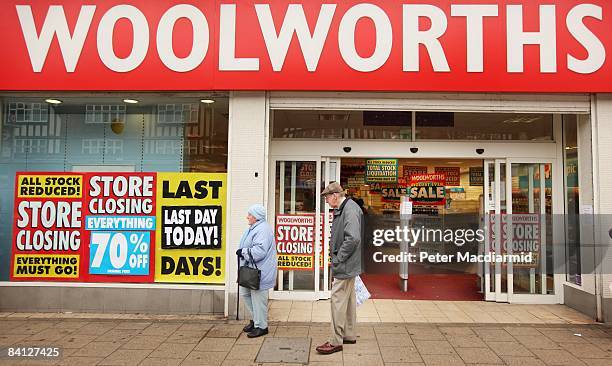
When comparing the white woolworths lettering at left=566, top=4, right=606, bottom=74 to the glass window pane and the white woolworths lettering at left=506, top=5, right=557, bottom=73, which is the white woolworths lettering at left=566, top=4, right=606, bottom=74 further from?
the glass window pane

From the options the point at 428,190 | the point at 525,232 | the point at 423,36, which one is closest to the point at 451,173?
the point at 428,190

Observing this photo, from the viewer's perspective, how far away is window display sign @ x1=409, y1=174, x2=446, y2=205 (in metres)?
8.64

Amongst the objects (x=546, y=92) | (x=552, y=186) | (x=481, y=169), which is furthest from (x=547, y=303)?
(x=546, y=92)

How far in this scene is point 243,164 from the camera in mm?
6348

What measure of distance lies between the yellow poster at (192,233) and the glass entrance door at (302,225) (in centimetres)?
114

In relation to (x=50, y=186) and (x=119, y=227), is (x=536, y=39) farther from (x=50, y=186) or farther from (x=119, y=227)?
(x=50, y=186)

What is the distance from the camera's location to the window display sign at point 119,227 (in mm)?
6520

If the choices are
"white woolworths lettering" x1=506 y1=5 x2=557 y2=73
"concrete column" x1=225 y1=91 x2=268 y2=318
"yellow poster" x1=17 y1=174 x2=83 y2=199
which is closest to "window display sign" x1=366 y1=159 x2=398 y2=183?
"concrete column" x1=225 y1=91 x2=268 y2=318

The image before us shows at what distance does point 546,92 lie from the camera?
622 centimetres

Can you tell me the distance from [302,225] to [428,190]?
2987 millimetres

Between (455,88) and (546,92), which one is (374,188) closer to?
(455,88)

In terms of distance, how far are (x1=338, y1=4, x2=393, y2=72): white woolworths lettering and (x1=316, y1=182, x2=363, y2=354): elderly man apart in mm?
2208

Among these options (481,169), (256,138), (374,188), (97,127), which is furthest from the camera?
(374,188)

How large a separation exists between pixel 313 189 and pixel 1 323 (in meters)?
4.96
